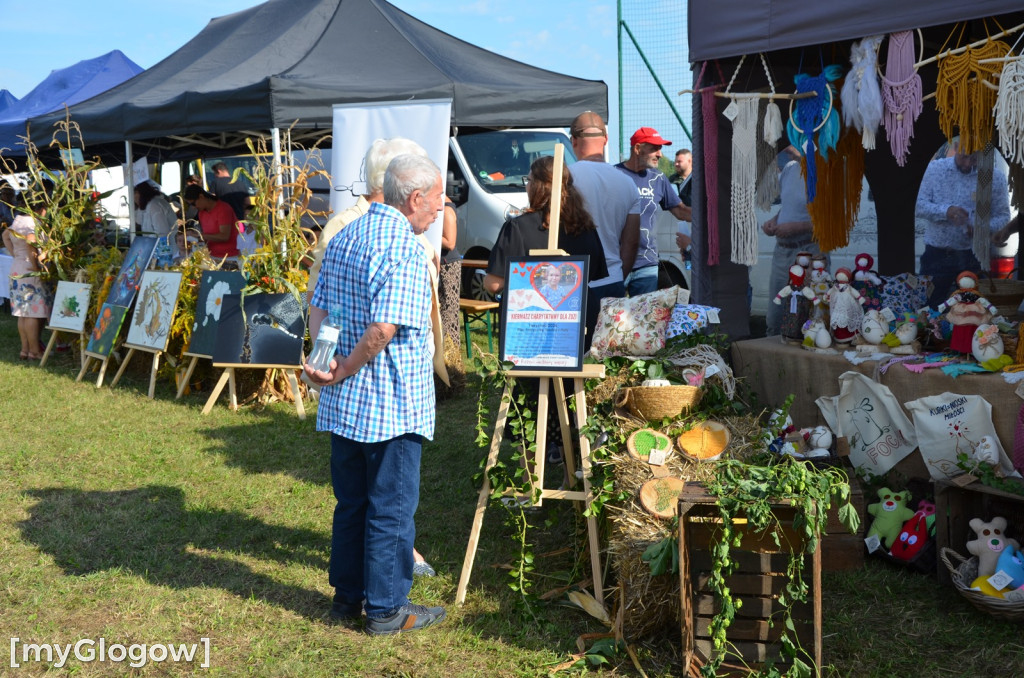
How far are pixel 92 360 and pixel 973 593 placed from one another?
7.15 metres

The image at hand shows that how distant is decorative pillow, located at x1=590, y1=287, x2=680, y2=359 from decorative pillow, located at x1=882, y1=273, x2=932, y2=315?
0.98m

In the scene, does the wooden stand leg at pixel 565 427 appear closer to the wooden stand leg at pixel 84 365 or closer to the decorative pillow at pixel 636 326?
the decorative pillow at pixel 636 326

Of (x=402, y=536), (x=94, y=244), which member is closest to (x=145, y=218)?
(x=94, y=244)

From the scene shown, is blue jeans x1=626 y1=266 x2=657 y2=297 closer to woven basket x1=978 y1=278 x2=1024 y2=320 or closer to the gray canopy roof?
the gray canopy roof

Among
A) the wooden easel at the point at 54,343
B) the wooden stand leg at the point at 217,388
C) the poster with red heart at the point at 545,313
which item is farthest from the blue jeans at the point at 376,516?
the wooden easel at the point at 54,343

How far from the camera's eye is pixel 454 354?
6.61 m

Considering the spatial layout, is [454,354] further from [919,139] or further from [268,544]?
Answer: [919,139]

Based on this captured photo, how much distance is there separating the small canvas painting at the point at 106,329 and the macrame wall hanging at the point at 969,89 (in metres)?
6.17

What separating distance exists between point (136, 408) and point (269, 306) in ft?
4.33

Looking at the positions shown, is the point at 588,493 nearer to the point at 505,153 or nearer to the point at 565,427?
the point at 565,427

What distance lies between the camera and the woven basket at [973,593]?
2.98 meters

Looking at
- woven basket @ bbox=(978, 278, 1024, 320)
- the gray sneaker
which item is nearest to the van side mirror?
woven basket @ bbox=(978, 278, 1024, 320)

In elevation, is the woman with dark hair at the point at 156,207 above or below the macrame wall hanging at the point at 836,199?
above

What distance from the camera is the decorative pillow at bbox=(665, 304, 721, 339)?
3.99 metres
